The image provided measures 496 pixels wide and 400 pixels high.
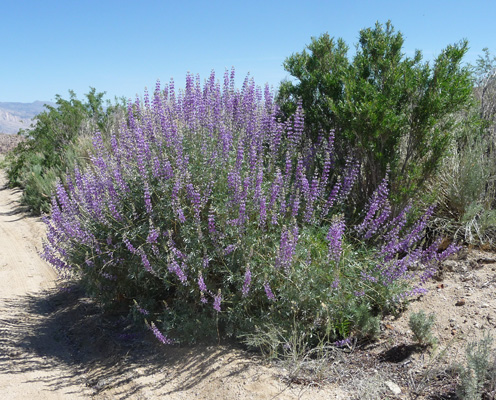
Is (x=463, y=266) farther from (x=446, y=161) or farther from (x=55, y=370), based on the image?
(x=55, y=370)

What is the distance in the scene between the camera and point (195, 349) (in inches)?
168

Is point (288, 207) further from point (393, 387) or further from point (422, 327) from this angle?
point (393, 387)

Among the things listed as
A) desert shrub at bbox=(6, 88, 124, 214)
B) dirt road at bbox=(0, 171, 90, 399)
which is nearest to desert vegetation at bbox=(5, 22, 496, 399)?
dirt road at bbox=(0, 171, 90, 399)

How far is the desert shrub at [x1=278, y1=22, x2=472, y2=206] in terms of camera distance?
5047 mm

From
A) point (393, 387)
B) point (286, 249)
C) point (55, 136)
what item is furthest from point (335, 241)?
point (55, 136)

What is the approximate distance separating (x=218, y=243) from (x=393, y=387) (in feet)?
6.50

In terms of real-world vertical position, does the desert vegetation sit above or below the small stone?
above

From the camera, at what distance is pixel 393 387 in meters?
3.51

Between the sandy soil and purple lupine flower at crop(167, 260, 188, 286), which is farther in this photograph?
purple lupine flower at crop(167, 260, 188, 286)

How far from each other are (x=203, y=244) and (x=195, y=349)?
3.72ft

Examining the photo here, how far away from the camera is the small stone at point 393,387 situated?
3467 millimetres

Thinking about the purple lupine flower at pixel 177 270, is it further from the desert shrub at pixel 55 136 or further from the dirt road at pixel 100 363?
the desert shrub at pixel 55 136

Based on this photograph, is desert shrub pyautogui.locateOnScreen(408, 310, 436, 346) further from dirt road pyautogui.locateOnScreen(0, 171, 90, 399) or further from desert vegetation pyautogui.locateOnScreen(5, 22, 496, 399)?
dirt road pyautogui.locateOnScreen(0, 171, 90, 399)

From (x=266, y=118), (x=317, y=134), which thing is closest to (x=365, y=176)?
(x=317, y=134)
